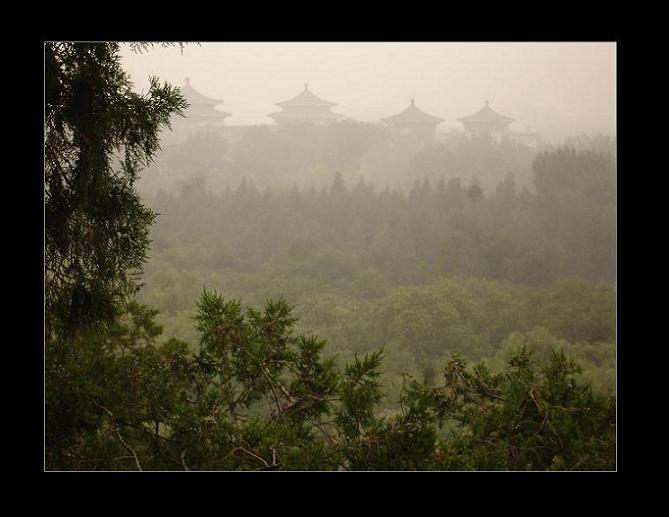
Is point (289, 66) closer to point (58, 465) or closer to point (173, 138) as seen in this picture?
point (173, 138)

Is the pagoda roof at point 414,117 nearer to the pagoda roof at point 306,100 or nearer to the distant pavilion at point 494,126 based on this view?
the distant pavilion at point 494,126

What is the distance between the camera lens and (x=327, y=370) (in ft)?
6.61

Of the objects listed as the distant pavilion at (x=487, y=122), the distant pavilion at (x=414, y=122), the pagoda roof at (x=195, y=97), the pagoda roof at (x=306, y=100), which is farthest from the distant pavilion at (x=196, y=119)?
the distant pavilion at (x=487, y=122)

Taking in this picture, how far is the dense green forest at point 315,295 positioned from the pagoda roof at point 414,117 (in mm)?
1180

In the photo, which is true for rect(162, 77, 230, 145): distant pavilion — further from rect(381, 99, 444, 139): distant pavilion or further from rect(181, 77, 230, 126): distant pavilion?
rect(381, 99, 444, 139): distant pavilion

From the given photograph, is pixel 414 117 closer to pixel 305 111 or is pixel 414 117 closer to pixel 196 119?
pixel 305 111

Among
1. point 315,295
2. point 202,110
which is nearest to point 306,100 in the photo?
point 202,110

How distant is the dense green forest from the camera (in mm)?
1934

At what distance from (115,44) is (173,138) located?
17078mm

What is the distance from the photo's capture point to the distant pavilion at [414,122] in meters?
16.7

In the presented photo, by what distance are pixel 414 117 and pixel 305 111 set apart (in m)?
3.43

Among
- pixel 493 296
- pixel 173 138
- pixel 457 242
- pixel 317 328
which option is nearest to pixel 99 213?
pixel 317 328

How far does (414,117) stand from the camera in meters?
16.9
